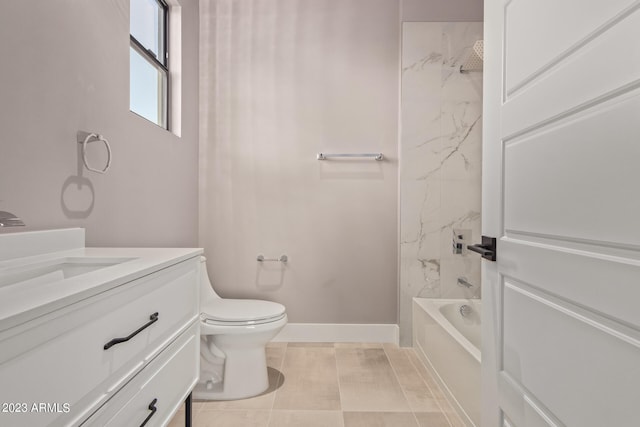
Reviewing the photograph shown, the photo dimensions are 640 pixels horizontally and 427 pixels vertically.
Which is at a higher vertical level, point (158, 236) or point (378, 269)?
point (158, 236)

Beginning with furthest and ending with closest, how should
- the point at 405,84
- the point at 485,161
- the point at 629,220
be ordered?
the point at 405,84 < the point at 485,161 < the point at 629,220

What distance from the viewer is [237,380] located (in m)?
1.81

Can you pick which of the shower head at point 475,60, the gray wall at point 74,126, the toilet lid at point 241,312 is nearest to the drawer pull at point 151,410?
the gray wall at point 74,126

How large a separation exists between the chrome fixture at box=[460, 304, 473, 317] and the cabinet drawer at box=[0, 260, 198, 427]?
2.03 meters

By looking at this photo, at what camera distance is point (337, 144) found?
8.50 feet

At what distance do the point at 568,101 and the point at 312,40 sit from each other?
7.34ft

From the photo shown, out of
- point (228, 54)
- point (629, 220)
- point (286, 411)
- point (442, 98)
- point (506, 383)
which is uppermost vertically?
point (228, 54)

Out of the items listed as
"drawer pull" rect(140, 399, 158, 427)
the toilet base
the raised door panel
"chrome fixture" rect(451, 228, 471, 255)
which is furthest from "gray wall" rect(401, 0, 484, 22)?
"drawer pull" rect(140, 399, 158, 427)

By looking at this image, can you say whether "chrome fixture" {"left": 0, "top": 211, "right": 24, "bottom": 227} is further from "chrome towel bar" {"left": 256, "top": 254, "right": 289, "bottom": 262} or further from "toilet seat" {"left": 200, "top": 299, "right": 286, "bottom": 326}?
"chrome towel bar" {"left": 256, "top": 254, "right": 289, "bottom": 262}

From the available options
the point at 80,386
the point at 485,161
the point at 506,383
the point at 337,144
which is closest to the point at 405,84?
the point at 337,144

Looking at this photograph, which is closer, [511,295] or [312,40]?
[511,295]

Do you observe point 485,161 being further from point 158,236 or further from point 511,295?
point 158,236

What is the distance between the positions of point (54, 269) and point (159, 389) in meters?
0.48

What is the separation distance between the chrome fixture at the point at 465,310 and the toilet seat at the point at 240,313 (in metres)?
1.30
